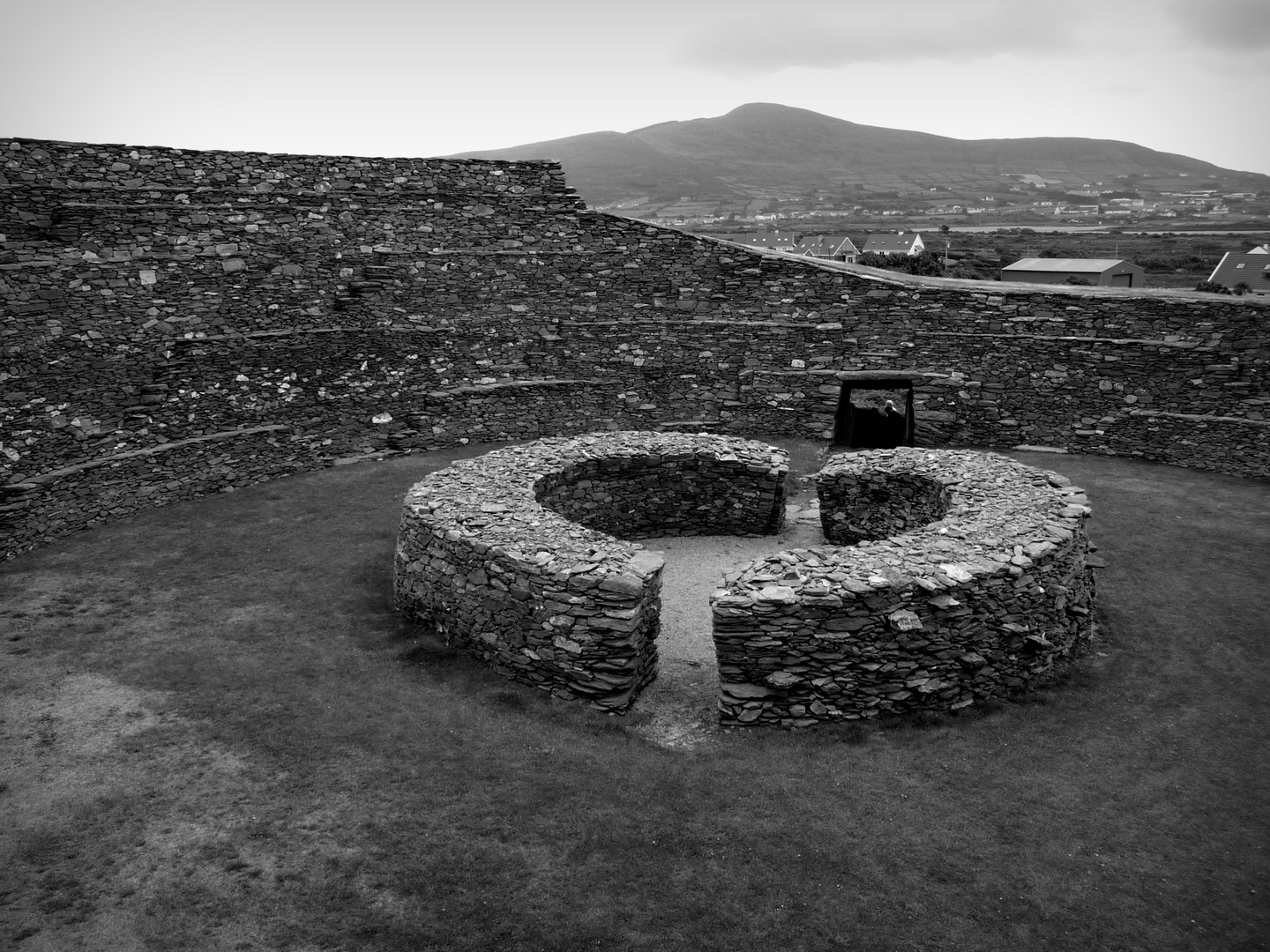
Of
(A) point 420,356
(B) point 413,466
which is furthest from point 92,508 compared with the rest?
(A) point 420,356

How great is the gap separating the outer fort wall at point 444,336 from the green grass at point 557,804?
5292 mm

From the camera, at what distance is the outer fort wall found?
17.0 m

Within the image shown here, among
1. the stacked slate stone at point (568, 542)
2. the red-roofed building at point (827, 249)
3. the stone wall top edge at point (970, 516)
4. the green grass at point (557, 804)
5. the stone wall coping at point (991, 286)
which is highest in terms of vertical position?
the stone wall coping at point (991, 286)

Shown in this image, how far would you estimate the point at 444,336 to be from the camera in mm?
22281

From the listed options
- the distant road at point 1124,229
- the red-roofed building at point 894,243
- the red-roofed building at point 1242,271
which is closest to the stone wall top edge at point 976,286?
the red-roofed building at point 1242,271

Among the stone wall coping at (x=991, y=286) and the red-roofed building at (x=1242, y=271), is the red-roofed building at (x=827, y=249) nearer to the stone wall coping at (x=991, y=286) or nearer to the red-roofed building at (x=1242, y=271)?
the red-roofed building at (x=1242, y=271)

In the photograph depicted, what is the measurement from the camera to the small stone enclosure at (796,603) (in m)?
9.95

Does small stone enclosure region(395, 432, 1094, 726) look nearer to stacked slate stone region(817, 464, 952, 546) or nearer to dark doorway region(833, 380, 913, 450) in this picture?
stacked slate stone region(817, 464, 952, 546)

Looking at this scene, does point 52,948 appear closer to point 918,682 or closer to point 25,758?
point 25,758

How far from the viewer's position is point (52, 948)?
6.96 m

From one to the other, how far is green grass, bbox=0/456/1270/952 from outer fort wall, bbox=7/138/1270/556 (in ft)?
17.4

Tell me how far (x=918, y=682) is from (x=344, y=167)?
1796 cm

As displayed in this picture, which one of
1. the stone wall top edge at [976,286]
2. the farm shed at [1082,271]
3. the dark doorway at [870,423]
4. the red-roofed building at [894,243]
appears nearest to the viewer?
the stone wall top edge at [976,286]

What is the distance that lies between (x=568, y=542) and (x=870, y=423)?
547 inches
